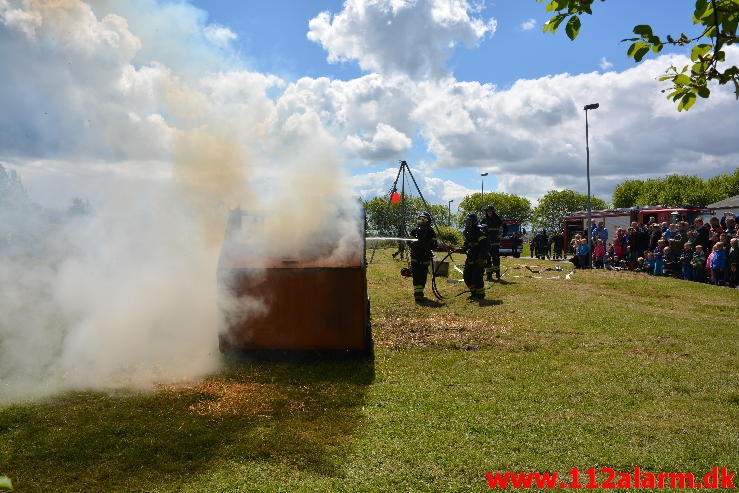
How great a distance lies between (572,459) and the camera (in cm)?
444

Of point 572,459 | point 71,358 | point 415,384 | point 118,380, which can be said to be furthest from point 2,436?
point 572,459

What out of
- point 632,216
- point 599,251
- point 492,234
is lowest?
point 599,251

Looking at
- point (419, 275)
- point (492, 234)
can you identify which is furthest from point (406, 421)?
point (492, 234)

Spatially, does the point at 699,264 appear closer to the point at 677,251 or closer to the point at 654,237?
the point at 677,251

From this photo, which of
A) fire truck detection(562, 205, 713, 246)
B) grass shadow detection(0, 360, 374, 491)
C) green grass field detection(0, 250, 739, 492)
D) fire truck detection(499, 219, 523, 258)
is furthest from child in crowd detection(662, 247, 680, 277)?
fire truck detection(499, 219, 523, 258)

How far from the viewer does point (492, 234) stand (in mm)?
15844

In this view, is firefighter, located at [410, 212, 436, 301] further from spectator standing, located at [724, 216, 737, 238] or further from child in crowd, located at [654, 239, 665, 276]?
spectator standing, located at [724, 216, 737, 238]

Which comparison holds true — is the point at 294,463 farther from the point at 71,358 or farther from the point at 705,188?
the point at 705,188

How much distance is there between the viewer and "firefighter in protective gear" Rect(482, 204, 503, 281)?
1577 centimetres

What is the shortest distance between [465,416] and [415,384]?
48.3 inches

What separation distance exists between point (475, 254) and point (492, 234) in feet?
8.78

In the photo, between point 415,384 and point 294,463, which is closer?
point 294,463

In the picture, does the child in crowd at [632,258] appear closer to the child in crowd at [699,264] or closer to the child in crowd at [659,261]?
the child in crowd at [659,261]

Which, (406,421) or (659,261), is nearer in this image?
(406,421)
